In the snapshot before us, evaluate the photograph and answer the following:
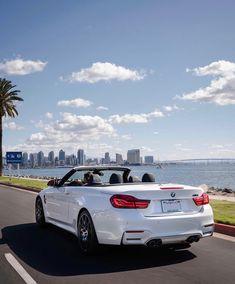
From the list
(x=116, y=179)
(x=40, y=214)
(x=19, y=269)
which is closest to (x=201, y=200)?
(x=116, y=179)

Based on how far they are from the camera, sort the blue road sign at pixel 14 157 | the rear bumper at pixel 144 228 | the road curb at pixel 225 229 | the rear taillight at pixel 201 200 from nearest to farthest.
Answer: the rear bumper at pixel 144 228, the rear taillight at pixel 201 200, the road curb at pixel 225 229, the blue road sign at pixel 14 157

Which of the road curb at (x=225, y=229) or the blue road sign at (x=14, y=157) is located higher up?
the blue road sign at (x=14, y=157)

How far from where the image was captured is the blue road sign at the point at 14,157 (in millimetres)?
47500

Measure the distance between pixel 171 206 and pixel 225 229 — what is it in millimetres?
3340

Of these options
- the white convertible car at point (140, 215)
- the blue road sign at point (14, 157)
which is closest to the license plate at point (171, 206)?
the white convertible car at point (140, 215)

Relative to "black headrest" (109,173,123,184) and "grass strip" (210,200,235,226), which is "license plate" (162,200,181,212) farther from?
"grass strip" (210,200,235,226)

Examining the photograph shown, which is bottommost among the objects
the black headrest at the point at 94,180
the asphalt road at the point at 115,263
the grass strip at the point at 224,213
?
the asphalt road at the point at 115,263

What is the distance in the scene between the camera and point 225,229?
33.2 ft

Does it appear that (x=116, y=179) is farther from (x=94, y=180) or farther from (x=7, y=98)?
(x=7, y=98)

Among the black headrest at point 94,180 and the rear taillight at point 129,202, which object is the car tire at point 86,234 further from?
the rear taillight at point 129,202

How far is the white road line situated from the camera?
617 centimetres

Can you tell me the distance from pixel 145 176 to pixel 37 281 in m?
3.34

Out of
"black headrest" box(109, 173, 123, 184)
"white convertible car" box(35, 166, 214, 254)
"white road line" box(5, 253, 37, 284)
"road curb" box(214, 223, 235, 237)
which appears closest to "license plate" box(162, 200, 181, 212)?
"white convertible car" box(35, 166, 214, 254)

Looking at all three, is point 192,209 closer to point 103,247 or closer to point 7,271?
point 103,247
